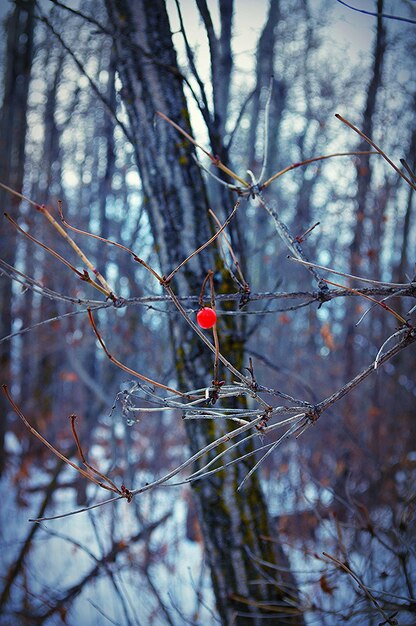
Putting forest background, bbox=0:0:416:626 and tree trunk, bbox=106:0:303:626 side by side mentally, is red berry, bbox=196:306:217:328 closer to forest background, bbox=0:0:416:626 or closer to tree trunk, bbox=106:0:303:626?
forest background, bbox=0:0:416:626

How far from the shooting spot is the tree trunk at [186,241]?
184cm

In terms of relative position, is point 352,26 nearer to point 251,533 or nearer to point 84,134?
point 251,533

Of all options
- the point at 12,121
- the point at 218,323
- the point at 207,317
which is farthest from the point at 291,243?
the point at 12,121

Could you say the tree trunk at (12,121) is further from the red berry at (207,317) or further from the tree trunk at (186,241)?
the red berry at (207,317)

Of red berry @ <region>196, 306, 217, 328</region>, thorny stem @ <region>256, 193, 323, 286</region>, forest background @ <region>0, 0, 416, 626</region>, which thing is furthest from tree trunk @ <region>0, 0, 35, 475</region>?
red berry @ <region>196, 306, 217, 328</region>

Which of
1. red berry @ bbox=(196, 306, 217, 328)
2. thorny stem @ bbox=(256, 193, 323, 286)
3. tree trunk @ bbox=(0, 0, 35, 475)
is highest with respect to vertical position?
tree trunk @ bbox=(0, 0, 35, 475)

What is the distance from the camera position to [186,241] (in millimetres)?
1865

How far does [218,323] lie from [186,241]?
0.33m

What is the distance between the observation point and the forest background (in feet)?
4.91

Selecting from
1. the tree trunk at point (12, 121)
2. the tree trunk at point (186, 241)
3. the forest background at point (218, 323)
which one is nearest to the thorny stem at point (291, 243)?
the forest background at point (218, 323)

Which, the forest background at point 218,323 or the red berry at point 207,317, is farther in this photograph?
the forest background at point 218,323

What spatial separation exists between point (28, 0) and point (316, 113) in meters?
4.88

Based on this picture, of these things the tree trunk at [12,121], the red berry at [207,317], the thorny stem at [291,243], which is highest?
the tree trunk at [12,121]

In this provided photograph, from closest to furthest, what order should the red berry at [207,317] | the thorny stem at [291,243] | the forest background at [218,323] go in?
the red berry at [207,317]
the thorny stem at [291,243]
the forest background at [218,323]
